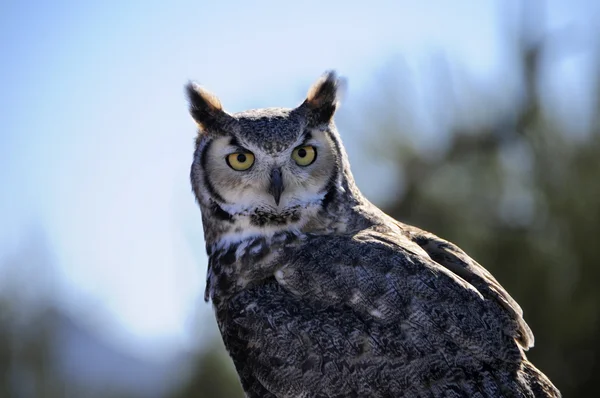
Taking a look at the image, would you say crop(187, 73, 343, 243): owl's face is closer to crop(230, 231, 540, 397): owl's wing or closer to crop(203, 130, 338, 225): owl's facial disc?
crop(203, 130, 338, 225): owl's facial disc

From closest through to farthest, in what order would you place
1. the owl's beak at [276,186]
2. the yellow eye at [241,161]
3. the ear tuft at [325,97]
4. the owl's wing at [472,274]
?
the owl's wing at [472,274] < the owl's beak at [276,186] < the yellow eye at [241,161] < the ear tuft at [325,97]

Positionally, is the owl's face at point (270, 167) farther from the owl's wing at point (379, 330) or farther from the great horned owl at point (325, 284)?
the owl's wing at point (379, 330)

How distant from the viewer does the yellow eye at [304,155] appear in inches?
145

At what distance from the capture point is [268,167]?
363 cm

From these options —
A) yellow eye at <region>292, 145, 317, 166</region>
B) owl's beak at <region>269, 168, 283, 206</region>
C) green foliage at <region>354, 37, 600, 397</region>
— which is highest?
yellow eye at <region>292, 145, 317, 166</region>

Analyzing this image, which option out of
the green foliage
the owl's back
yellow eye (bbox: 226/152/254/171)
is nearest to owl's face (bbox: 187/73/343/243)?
yellow eye (bbox: 226/152/254/171)

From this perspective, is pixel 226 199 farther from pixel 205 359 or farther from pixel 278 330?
pixel 205 359

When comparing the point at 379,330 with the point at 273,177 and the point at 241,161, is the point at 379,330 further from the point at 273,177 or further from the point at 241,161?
the point at 241,161

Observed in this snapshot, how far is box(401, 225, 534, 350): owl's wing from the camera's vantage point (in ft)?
10.4

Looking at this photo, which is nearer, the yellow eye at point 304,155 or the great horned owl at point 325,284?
the great horned owl at point 325,284

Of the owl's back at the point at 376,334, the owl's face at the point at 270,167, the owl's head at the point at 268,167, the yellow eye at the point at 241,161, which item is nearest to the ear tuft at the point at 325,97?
the owl's head at the point at 268,167

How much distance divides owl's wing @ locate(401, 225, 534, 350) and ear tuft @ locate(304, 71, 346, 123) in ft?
2.39

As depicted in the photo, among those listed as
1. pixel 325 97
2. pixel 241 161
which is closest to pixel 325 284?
pixel 241 161

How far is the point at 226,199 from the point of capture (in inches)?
147
